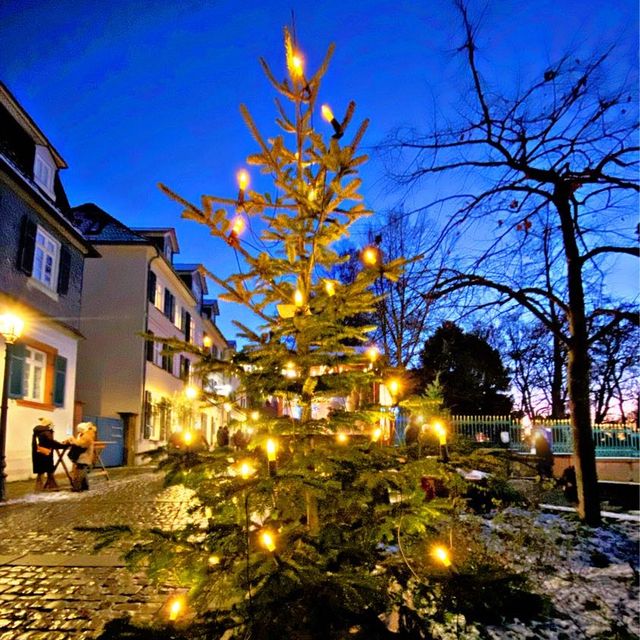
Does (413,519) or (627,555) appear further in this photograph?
(627,555)

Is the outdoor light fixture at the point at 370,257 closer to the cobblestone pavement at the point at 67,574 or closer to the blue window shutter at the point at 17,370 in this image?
the cobblestone pavement at the point at 67,574

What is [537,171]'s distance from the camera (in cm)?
785

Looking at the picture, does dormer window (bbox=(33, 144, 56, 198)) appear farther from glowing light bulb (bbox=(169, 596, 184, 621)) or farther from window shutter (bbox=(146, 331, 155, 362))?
glowing light bulb (bbox=(169, 596, 184, 621))

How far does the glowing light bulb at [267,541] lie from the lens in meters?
2.82

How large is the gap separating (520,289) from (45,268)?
14076 millimetres

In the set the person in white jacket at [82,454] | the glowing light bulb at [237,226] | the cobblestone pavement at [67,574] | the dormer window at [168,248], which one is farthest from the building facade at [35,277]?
the glowing light bulb at [237,226]

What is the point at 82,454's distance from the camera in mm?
11055

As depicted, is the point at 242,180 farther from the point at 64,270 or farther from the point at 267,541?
the point at 64,270

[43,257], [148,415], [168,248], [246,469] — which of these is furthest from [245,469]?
[168,248]

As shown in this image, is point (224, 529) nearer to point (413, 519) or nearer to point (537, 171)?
point (413, 519)

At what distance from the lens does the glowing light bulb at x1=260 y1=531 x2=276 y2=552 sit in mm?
2816

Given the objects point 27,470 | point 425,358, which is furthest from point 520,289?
point 425,358

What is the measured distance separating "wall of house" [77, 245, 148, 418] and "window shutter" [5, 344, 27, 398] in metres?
9.53

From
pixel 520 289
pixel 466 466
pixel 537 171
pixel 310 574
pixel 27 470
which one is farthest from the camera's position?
pixel 27 470
